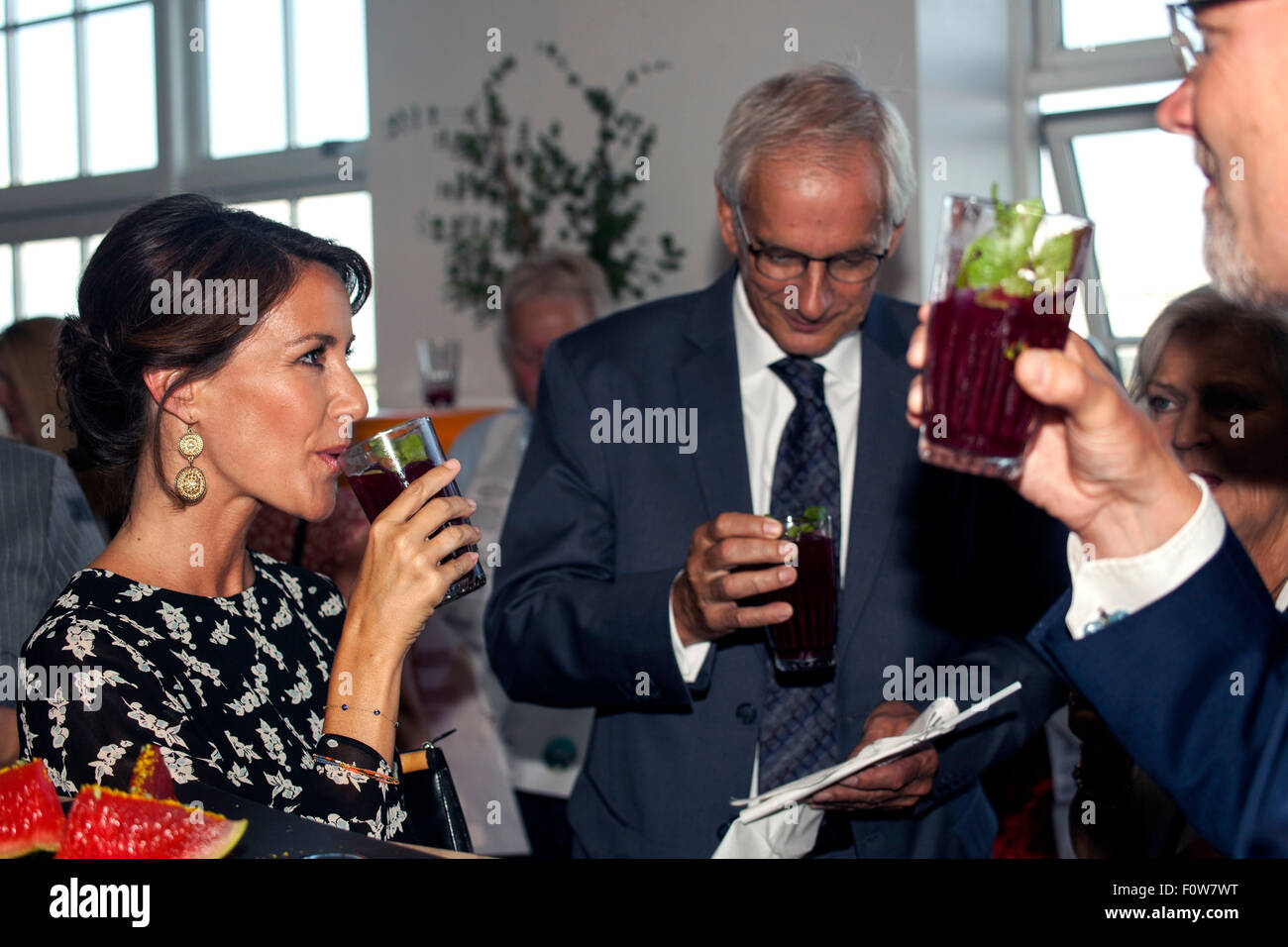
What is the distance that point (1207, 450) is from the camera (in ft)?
6.18

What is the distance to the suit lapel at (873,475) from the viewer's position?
187 centimetres

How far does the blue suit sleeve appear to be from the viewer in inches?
70.0

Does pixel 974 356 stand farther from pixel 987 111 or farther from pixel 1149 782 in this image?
pixel 987 111

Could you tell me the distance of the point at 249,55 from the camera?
6.17 m

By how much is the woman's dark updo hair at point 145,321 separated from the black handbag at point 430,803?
536mm

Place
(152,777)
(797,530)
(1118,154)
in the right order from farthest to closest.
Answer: (1118,154)
(797,530)
(152,777)

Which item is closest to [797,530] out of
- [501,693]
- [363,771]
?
[363,771]

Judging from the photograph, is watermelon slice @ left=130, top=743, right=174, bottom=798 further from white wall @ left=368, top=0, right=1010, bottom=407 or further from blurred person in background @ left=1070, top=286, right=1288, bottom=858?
white wall @ left=368, top=0, right=1010, bottom=407

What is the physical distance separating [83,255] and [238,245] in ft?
17.9

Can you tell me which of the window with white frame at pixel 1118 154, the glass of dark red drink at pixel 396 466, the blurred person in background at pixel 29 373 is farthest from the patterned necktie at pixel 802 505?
the window with white frame at pixel 1118 154

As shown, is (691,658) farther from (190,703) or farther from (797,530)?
(190,703)

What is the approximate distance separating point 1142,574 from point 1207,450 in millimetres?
1010

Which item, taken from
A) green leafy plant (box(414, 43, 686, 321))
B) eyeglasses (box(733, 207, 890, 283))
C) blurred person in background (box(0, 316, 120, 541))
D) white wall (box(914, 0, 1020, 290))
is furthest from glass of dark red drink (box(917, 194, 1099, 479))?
green leafy plant (box(414, 43, 686, 321))

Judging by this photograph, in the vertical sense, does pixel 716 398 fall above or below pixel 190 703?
above
